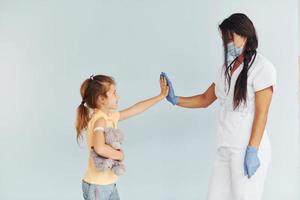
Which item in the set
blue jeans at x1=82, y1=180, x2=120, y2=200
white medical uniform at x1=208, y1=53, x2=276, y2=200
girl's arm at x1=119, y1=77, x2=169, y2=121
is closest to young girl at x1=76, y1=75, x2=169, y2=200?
blue jeans at x1=82, y1=180, x2=120, y2=200

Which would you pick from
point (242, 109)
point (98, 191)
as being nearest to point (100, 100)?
point (98, 191)

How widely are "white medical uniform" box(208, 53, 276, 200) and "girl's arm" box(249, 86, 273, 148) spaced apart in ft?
0.09

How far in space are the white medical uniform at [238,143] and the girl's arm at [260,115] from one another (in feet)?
0.09

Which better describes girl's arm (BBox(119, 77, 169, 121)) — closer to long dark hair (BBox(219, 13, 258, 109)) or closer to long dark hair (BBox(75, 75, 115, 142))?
long dark hair (BBox(75, 75, 115, 142))

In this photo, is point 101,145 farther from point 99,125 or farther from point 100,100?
point 100,100

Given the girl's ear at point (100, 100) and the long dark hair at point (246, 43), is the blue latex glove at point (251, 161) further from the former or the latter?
the girl's ear at point (100, 100)

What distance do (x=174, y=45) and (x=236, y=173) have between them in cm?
93

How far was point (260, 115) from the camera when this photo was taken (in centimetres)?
197

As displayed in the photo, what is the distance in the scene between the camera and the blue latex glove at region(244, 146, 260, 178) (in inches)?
77.0

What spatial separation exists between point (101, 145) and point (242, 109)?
601 millimetres

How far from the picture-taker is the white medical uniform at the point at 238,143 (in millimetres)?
1998

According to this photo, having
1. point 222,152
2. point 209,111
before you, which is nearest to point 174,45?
point 209,111

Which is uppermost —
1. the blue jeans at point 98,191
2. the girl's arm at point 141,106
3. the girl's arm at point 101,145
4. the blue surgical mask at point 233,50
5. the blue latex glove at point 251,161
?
the blue surgical mask at point 233,50

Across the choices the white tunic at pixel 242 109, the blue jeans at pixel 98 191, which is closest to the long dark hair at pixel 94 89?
the blue jeans at pixel 98 191
